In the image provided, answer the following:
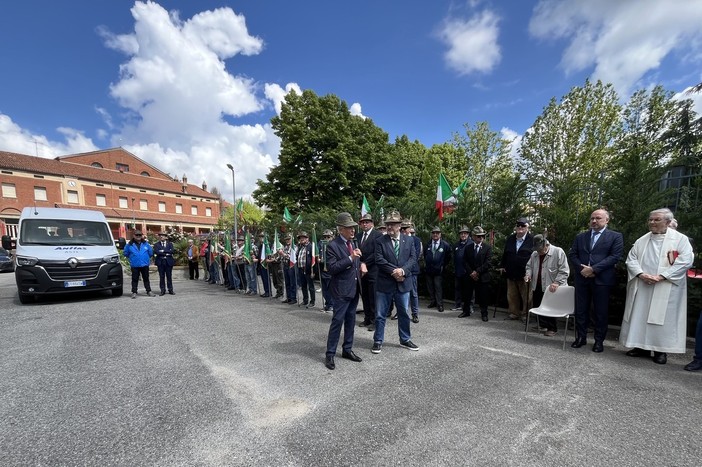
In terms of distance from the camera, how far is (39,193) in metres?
35.8

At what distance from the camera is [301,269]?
859cm

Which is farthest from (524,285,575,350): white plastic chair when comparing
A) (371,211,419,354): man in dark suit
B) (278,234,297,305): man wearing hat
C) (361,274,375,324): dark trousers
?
(278,234,297,305): man wearing hat

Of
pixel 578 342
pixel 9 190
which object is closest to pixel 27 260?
pixel 578 342

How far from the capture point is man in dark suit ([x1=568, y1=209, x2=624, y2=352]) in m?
4.57

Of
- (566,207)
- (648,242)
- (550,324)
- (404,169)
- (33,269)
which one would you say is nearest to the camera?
(648,242)

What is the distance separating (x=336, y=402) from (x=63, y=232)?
367 inches

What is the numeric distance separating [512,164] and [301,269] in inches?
753

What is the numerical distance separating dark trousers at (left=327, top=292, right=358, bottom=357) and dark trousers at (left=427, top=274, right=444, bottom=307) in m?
3.53

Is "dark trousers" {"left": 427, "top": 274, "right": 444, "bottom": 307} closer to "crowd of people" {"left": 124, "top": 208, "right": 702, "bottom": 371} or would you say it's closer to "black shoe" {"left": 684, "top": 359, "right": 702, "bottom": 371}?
"crowd of people" {"left": 124, "top": 208, "right": 702, "bottom": 371}

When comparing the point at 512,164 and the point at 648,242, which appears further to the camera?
the point at 512,164

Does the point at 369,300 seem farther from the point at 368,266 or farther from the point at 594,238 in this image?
the point at 594,238

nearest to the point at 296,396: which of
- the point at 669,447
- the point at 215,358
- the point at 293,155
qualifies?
the point at 215,358

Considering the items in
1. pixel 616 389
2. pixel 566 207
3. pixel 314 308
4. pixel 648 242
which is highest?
pixel 566 207

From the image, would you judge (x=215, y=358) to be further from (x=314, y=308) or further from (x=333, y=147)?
(x=333, y=147)
